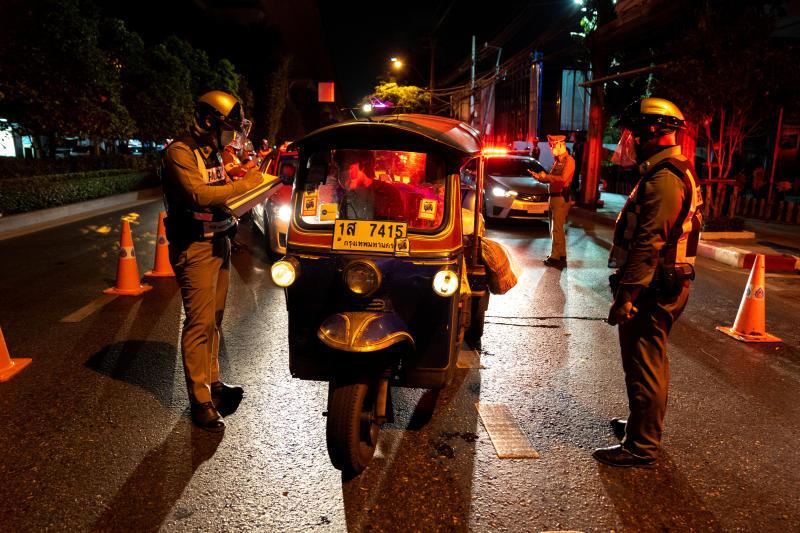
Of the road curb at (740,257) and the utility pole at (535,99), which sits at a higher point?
the utility pole at (535,99)

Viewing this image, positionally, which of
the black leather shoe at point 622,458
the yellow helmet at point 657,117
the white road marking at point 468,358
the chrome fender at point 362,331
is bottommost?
the white road marking at point 468,358

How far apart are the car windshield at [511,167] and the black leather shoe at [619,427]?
1140 cm

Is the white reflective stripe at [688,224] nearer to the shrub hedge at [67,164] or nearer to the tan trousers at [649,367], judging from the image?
the tan trousers at [649,367]

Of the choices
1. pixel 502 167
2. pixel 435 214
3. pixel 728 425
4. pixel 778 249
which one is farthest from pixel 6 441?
pixel 502 167

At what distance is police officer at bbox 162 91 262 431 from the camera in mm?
3621

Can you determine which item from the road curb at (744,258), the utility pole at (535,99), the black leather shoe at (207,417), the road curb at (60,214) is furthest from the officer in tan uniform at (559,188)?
the utility pole at (535,99)

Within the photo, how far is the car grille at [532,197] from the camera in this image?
13328 millimetres

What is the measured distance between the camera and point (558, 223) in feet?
29.9

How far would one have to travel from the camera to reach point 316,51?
252 ft

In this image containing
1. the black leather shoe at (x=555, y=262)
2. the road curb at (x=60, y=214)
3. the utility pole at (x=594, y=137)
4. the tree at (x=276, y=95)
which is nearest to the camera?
the black leather shoe at (x=555, y=262)

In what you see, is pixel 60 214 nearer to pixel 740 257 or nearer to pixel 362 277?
pixel 362 277

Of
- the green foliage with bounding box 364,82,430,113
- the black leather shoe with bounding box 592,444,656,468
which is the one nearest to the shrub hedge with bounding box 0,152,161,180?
the black leather shoe with bounding box 592,444,656,468

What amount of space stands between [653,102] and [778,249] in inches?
360

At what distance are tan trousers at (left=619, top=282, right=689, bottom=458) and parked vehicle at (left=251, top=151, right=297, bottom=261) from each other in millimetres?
5450
